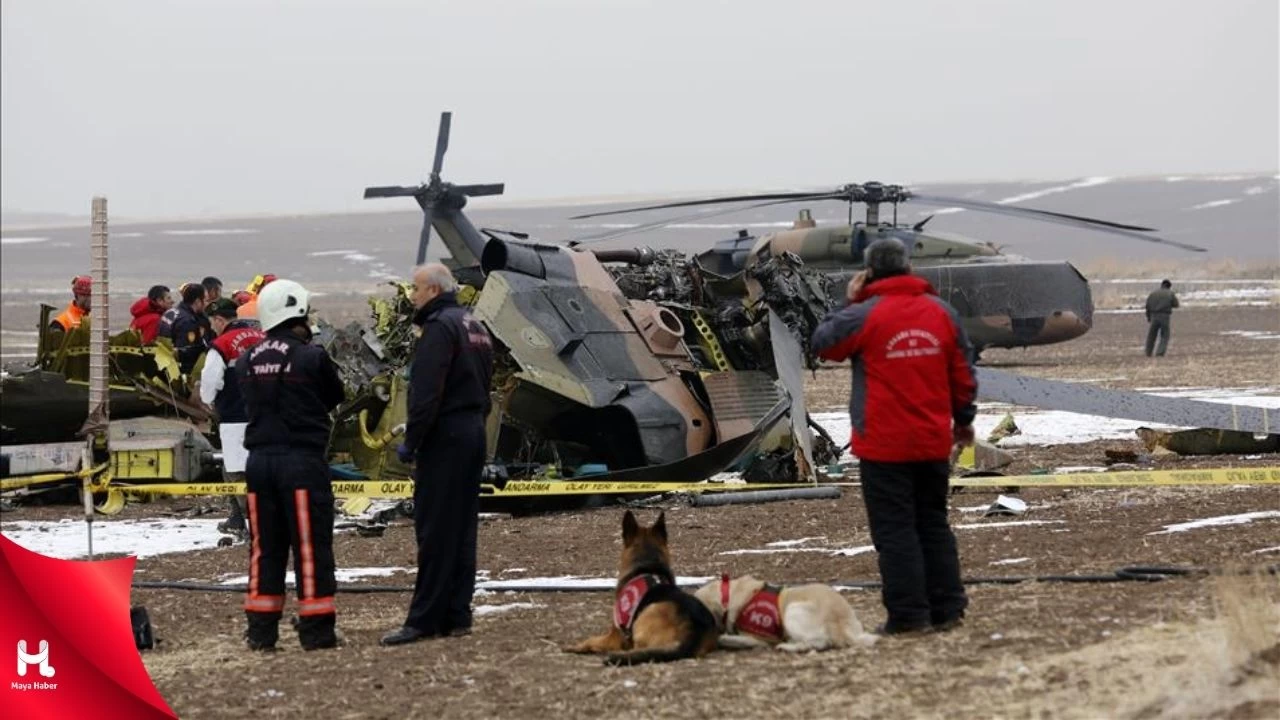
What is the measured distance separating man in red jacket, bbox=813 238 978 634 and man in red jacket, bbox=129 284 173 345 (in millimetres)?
10513

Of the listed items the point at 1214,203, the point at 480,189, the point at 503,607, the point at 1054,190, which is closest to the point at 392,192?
the point at 480,189

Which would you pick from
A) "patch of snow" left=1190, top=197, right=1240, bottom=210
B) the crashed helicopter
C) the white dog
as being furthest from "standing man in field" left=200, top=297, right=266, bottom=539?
"patch of snow" left=1190, top=197, right=1240, bottom=210

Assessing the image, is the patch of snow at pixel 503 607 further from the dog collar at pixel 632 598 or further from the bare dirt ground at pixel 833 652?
the dog collar at pixel 632 598

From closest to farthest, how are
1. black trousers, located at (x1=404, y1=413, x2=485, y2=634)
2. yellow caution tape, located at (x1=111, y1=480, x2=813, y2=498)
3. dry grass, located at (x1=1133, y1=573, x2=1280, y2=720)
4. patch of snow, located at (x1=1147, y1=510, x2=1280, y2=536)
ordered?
dry grass, located at (x1=1133, y1=573, x2=1280, y2=720), black trousers, located at (x1=404, y1=413, x2=485, y2=634), patch of snow, located at (x1=1147, y1=510, x2=1280, y2=536), yellow caution tape, located at (x1=111, y1=480, x2=813, y2=498)

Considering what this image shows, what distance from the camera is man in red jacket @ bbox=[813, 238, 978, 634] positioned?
26.9ft

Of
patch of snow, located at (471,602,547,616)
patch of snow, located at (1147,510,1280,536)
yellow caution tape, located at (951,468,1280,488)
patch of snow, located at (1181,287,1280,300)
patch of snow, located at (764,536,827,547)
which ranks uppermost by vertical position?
yellow caution tape, located at (951,468,1280,488)

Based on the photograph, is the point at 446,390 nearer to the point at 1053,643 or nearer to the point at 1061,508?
the point at 1053,643

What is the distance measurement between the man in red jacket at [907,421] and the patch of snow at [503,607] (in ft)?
7.55

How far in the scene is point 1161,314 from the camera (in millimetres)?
32969

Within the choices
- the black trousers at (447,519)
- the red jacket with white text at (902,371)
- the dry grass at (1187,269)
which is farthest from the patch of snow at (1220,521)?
the dry grass at (1187,269)

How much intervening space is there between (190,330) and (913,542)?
1023 cm

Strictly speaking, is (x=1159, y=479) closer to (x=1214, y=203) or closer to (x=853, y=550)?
(x=853, y=550)

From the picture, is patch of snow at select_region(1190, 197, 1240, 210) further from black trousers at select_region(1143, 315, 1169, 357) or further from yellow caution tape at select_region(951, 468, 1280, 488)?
yellow caution tape at select_region(951, 468, 1280, 488)

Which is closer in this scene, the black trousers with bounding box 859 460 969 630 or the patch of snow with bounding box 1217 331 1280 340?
the black trousers with bounding box 859 460 969 630
